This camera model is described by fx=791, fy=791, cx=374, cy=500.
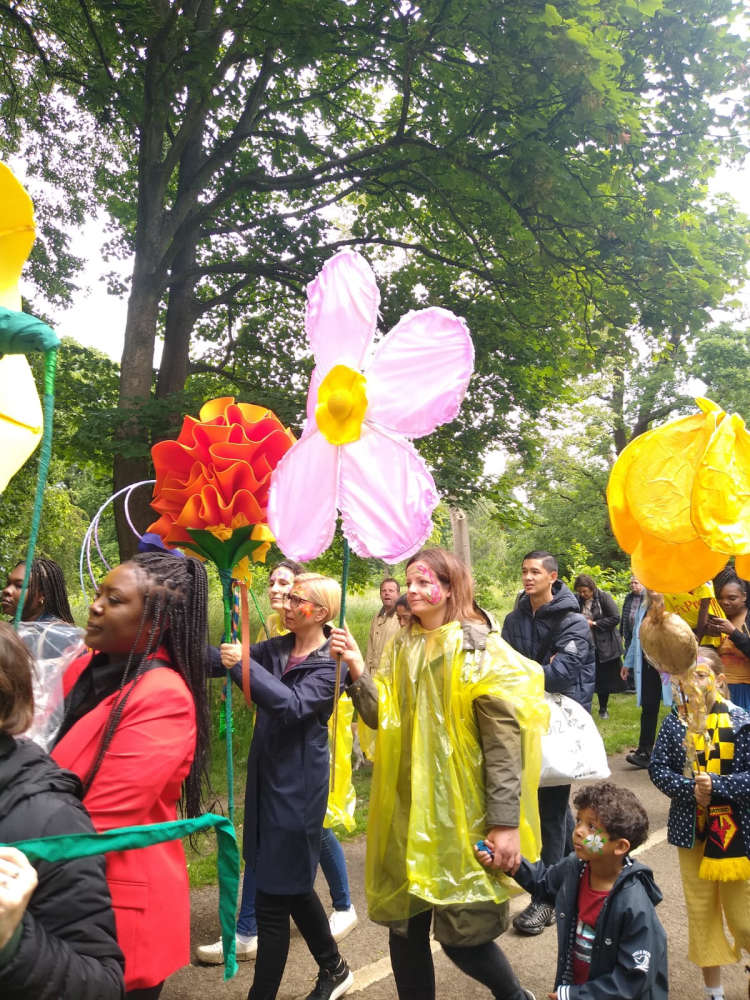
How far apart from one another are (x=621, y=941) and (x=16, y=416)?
6.82ft

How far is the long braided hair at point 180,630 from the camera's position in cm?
196

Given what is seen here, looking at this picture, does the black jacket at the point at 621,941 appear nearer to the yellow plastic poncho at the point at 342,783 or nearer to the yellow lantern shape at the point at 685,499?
the yellow lantern shape at the point at 685,499

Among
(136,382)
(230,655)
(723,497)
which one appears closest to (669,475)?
(723,497)

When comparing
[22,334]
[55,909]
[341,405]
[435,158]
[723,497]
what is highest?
[435,158]

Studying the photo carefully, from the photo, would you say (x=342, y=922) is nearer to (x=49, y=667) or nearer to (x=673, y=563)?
(x=49, y=667)

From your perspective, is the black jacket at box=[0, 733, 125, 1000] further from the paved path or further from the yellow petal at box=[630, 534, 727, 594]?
the paved path

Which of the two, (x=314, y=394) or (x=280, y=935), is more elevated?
(x=314, y=394)

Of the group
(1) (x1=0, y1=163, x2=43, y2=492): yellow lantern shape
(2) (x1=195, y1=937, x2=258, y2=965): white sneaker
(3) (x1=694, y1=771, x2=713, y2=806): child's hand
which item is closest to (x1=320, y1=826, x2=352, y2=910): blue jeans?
(2) (x1=195, y1=937, x2=258, y2=965): white sneaker

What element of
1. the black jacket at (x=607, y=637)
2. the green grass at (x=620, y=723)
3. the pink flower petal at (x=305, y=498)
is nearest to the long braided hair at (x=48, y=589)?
the pink flower petal at (x=305, y=498)

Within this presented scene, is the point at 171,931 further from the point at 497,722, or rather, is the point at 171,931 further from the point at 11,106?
the point at 11,106

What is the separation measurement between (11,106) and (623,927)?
917 centimetres

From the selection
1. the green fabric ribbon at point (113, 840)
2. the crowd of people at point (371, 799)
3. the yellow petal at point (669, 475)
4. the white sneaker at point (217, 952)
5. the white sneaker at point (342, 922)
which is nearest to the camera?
the green fabric ribbon at point (113, 840)

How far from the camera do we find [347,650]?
2434mm

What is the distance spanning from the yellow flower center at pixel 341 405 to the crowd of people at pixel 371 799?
0.51m
